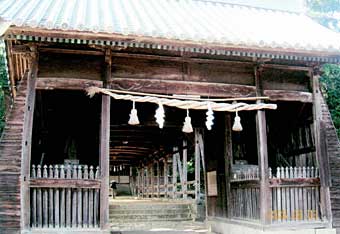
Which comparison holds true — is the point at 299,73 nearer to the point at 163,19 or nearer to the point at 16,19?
the point at 163,19

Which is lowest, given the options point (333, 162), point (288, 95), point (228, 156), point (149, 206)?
point (149, 206)

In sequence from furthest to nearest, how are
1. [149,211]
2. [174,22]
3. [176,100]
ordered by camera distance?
1. [149,211]
2. [174,22]
3. [176,100]

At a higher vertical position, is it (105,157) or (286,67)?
(286,67)

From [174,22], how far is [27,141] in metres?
3.75

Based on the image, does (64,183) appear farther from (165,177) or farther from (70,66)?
(165,177)

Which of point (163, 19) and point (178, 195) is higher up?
point (163, 19)

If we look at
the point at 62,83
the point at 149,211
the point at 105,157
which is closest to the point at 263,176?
the point at 105,157

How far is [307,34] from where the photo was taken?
948 centimetres

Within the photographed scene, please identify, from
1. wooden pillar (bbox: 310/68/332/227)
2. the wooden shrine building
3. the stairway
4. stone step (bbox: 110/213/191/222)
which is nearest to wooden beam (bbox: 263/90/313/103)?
the wooden shrine building

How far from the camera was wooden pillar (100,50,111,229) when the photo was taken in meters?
7.39

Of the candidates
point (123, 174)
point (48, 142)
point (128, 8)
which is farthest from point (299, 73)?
point (123, 174)

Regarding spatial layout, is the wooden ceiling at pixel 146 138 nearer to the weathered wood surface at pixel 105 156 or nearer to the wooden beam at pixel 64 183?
the weathered wood surface at pixel 105 156

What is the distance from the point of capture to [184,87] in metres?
8.30

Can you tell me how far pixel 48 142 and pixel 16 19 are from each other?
15.1 feet
